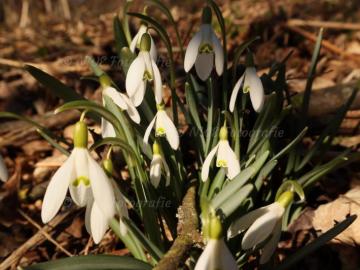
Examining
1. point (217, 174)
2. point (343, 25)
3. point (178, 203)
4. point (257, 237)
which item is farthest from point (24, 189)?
point (343, 25)

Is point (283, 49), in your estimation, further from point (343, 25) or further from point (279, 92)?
point (279, 92)

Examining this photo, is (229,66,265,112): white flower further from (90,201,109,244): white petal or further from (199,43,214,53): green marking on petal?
(90,201,109,244): white petal

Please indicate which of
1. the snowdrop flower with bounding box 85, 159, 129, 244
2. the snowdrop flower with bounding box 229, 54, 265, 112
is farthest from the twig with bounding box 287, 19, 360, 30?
the snowdrop flower with bounding box 85, 159, 129, 244

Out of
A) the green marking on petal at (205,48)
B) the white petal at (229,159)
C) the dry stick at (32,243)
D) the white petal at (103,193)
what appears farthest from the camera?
the dry stick at (32,243)

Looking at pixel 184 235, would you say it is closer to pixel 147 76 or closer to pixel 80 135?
pixel 80 135

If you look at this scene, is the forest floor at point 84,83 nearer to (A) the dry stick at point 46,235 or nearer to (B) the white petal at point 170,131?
(A) the dry stick at point 46,235

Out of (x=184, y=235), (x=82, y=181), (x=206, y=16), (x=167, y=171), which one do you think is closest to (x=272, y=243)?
(x=184, y=235)

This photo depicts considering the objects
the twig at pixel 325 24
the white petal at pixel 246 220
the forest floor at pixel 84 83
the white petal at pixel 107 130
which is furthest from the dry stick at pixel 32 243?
the twig at pixel 325 24
